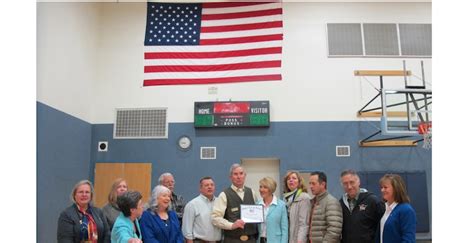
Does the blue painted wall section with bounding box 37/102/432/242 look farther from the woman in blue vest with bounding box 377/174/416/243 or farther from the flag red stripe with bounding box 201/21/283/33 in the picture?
the woman in blue vest with bounding box 377/174/416/243

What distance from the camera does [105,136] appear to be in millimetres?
8344

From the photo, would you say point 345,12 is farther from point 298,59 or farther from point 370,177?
point 370,177

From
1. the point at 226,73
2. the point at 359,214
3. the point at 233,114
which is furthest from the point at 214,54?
the point at 359,214

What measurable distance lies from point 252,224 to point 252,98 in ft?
15.3

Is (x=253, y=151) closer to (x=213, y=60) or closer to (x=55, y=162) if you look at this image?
(x=213, y=60)

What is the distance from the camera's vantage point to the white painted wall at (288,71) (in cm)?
833

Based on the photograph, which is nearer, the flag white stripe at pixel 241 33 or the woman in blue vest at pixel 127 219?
the woman in blue vest at pixel 127 219

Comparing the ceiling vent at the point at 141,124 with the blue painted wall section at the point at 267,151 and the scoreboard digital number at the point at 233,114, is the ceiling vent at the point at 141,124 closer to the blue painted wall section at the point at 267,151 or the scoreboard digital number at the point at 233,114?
the blue painted wall section at the point at 267,151

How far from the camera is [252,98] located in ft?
27.4

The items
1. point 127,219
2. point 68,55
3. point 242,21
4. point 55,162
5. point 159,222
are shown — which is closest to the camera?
point 127,219

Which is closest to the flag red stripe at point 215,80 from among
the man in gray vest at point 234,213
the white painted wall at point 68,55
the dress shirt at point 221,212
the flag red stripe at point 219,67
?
the flag red stripe at point 219,67

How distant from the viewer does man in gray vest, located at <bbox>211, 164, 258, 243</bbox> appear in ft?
12.7

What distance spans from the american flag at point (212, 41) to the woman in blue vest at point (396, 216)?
3.02 m

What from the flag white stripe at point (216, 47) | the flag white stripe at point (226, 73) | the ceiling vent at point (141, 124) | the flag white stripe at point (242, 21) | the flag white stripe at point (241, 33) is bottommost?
the ceiling vent at point (141, 124)
